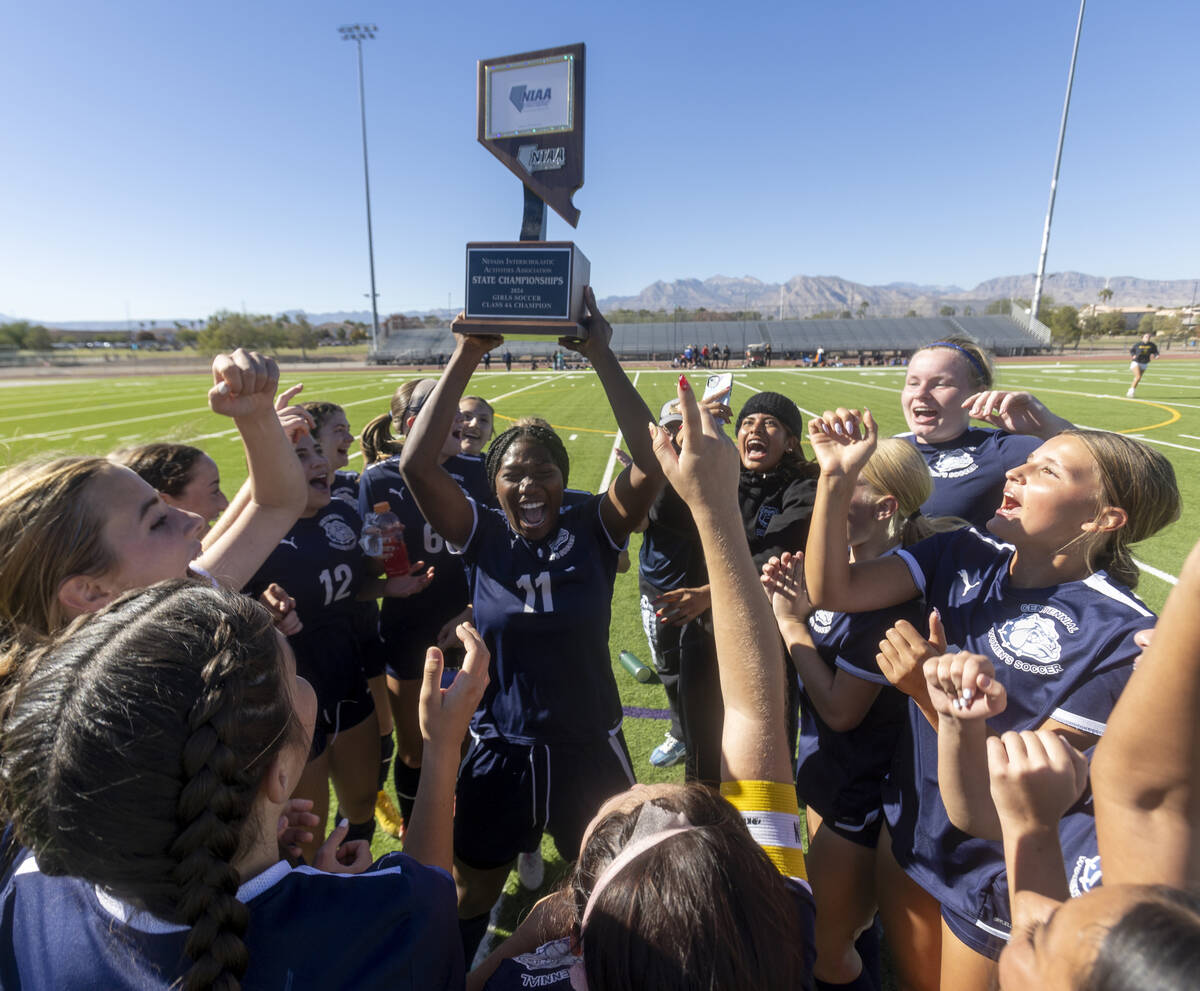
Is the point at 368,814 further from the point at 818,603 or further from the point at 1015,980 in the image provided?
the point at 1015,980

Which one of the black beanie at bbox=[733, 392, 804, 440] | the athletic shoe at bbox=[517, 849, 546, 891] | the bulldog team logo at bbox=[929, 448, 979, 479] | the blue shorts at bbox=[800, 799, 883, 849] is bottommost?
the athletic shoe at bbox=[517, 849, 546, 891]

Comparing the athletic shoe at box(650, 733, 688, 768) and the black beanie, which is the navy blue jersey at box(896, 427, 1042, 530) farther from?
the athletic shoe at box(650, 733, 688, 768)

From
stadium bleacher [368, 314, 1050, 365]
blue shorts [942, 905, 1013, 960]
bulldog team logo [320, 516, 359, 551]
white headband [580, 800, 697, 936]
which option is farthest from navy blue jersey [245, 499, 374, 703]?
stadium bleacher [368, 314, 1050, 365]

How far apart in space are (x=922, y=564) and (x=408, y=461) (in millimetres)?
1932

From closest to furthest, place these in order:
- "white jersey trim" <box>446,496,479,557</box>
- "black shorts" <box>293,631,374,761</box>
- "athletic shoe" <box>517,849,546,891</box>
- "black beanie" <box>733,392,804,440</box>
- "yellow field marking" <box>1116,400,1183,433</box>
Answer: "white jersey trim" <box>446,496,479,557</box> < "black shorts" <box>293,631,374,761</box> < "athletic shoe" <box>517,849,546,891</box> < "black beanie" <box>733,392,804,440</box> < "yellow field marking" <box>1116,400,1183,433</box>

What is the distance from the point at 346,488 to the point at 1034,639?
3529 millimetres

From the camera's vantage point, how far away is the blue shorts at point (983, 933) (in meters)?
1.67

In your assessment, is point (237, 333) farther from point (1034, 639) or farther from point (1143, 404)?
point (1034, 639)

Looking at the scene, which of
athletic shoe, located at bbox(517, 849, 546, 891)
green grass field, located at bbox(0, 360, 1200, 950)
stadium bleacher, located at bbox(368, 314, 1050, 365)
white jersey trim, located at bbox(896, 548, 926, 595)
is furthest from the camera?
stadium bleacher, located at bbox(368, 314, 1050, 365)

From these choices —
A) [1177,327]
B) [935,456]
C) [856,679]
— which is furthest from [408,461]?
[1177,327]

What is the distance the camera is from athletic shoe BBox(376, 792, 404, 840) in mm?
3385

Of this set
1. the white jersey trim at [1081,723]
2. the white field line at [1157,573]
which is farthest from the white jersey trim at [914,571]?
the white field line at [1157,573]

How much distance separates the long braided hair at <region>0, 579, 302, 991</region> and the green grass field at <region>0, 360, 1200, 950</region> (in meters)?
1.35

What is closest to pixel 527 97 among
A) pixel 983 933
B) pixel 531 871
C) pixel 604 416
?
pixel 983 933
